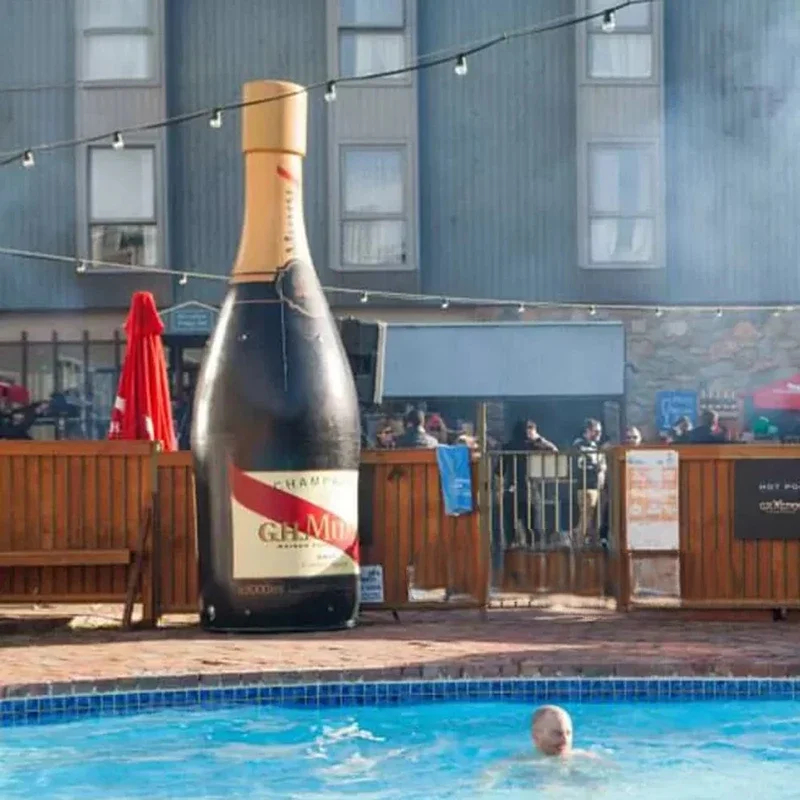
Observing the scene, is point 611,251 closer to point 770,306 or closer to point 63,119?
point 770,306

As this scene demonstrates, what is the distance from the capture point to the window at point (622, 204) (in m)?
25.1

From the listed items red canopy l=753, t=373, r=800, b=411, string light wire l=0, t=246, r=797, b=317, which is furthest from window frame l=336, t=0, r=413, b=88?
red canopy l=753, t=373, r=800, b=411

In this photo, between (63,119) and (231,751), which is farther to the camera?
(63,119)

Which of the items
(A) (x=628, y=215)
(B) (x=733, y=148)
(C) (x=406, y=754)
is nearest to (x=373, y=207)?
(A) (x=628, y=215)

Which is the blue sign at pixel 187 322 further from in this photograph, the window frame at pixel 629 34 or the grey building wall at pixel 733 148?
the grey building wall at pixel 733 148

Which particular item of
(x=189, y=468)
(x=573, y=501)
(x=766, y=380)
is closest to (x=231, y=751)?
(x=189, y=468)

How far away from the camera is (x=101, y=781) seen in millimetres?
8812

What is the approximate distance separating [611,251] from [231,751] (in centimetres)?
1668

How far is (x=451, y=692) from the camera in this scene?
10.5m

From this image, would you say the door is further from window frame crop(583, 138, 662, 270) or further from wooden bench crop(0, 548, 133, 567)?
wooden bench crop(0, 548, 133, 567)

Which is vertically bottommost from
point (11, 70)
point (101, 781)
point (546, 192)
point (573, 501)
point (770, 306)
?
point (101, 781)

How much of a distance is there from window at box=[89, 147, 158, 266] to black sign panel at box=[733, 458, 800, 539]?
12929 millimetres

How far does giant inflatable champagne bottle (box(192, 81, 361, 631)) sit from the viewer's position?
12750 millimetres

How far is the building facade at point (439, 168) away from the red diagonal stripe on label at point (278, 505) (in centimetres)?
1211
